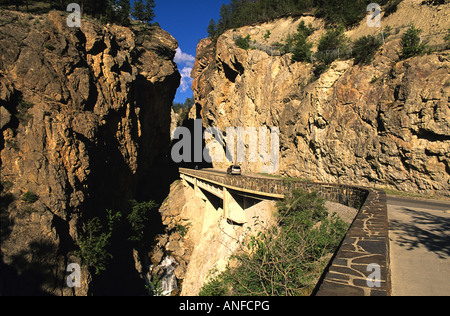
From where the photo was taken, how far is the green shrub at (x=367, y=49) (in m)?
18.2

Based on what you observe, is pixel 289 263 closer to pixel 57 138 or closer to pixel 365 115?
pixel 57 138

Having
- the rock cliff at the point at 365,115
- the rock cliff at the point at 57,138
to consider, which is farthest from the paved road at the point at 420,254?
the rock cliff at the point at 57,138

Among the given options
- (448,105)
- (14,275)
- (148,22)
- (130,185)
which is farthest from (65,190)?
(148,22)

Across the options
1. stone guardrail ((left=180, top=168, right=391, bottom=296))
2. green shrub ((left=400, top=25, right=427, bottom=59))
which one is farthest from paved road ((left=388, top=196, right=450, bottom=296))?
green shrub ((left=400, top=25, right=427, bottom=59))

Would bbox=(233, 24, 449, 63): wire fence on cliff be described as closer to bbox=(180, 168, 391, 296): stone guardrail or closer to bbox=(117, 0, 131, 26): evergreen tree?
bbox=(180, 168, 391, 296): stone guardrail

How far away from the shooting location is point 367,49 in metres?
18.6

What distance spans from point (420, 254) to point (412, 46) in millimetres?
17407

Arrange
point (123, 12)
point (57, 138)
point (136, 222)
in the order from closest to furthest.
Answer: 1. point (57, 138)
2. point (136, 222)
3. point (123, 12)

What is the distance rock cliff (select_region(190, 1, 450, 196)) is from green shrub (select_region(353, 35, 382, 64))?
501 millimetres

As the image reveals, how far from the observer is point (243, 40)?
34062mm

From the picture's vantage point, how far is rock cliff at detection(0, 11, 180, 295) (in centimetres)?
1080

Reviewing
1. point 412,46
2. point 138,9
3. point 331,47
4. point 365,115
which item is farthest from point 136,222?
point 138,9

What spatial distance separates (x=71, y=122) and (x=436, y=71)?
927 inches
